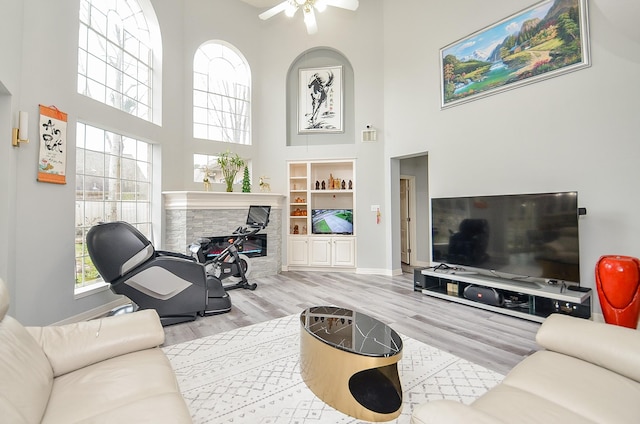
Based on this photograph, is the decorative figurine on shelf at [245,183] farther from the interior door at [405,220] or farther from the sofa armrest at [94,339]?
the sofa armrest at [94,339]

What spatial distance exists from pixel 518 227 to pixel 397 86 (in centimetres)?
346

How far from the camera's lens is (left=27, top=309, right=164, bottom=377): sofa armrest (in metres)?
1.52

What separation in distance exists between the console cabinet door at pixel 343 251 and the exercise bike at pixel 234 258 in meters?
1.81

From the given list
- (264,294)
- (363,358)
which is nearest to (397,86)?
(264,294)

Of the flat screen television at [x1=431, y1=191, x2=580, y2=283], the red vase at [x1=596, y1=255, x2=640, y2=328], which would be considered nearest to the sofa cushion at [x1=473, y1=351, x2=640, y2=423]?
the red vase at [x1=596, y1=255, x2=640, y2=328]

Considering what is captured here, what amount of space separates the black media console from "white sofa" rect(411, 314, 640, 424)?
192cm

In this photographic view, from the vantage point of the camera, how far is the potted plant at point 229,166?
550cm

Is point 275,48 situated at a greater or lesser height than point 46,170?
greater

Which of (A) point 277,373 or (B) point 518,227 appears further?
(B) point 518,227

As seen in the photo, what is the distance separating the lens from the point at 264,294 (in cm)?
449

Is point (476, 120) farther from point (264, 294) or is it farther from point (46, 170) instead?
point (46, 170)

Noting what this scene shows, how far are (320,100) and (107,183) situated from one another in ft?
14.0

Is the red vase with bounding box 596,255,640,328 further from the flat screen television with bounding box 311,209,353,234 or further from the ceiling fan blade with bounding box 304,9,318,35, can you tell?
the ceiling fan blade with bounding box 304,9,318,35

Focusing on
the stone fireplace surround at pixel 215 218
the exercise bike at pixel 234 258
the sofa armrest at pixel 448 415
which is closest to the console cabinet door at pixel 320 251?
the stone fireplace surround at pixel 215 218
